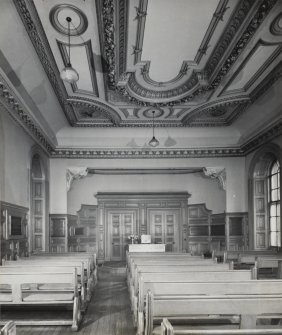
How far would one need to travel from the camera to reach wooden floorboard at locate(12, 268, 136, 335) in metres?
5.32

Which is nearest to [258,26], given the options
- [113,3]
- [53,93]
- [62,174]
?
[113,3]

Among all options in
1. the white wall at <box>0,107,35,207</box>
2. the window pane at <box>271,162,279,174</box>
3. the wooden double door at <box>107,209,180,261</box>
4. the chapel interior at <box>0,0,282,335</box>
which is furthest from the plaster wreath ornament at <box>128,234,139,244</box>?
the window pane at <box>271,162,279,174</box>

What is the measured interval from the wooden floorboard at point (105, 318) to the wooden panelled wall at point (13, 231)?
216cm

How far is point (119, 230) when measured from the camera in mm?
15531

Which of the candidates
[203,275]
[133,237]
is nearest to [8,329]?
[203,275]

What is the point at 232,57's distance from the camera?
773cm

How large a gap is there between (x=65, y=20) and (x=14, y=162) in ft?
13.1

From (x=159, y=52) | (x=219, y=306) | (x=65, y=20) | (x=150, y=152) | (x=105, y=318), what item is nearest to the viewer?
(x=219, y=306)

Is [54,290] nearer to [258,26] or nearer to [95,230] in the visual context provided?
[258,26]

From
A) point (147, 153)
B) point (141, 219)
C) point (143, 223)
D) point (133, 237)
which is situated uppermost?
point (147, 153)

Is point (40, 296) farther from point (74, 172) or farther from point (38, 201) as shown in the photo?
point (74, 172)

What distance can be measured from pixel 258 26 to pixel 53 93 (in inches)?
208

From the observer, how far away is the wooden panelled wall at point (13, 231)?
26.6 feet

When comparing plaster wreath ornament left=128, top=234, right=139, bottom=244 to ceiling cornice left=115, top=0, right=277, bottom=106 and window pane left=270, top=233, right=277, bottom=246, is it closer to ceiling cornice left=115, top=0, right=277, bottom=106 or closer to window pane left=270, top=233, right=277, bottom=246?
window pane left=270, top=233, right=277, bottom=246
